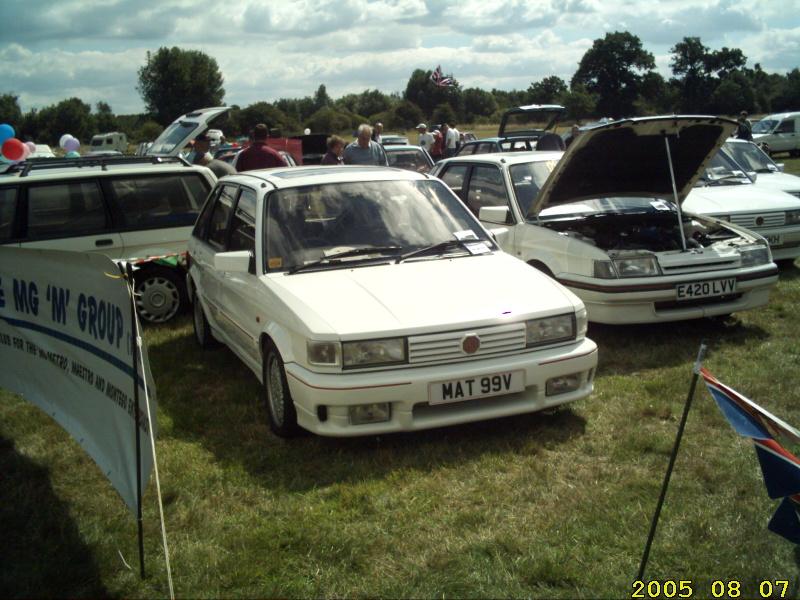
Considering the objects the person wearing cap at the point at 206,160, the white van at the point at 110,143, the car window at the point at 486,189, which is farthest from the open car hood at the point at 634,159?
the white van at the point at 110,143

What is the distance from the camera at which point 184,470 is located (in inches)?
173

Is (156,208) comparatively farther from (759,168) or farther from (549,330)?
(759,168)

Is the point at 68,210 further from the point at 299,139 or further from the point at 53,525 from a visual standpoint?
the point at 299,139

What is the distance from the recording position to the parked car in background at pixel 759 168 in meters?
10.4

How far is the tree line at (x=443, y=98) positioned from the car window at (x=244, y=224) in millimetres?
50577

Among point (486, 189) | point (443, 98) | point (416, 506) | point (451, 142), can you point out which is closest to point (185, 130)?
point (486, 189)

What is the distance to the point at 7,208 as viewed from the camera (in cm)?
749

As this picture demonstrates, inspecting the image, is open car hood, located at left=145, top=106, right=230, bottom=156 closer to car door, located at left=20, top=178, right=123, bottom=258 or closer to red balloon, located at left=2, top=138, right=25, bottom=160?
red balloon, located at left=2, top=138, right=25, bottom=160

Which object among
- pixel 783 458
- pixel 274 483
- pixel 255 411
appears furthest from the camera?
pixel 255 411

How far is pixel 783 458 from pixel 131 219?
681 cm

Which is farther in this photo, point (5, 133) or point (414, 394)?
point (5, 133)

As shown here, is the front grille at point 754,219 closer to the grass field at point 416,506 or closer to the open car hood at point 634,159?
the open car hood at point 634,159

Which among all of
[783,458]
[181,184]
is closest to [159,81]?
[181,184]

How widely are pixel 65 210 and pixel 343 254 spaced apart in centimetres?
392
